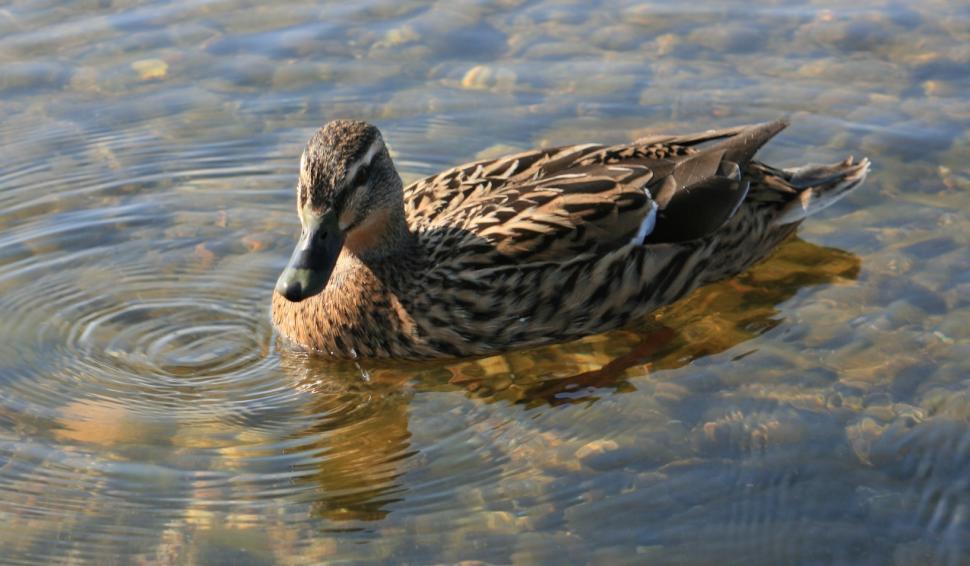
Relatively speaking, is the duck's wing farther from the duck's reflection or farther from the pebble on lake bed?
the pebble on lake bed

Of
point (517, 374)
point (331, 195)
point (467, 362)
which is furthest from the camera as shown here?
point (467, 362)

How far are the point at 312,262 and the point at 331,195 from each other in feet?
1.44

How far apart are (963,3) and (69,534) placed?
9691mm

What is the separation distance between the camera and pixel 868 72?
11.8 m

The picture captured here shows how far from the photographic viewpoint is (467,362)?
28.8ft

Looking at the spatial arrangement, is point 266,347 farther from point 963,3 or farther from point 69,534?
point 963,3

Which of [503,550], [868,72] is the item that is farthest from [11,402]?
[868,72]

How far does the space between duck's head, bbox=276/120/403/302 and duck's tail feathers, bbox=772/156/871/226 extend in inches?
115

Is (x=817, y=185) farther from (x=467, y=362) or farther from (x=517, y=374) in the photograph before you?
(x=467, y=362)

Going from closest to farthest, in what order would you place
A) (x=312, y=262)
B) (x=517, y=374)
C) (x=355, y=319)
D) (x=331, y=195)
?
1. (x=312, y=262)
2. (x=331, y=195)
3. (x=517, y=374)
4. (x=355, y=319)

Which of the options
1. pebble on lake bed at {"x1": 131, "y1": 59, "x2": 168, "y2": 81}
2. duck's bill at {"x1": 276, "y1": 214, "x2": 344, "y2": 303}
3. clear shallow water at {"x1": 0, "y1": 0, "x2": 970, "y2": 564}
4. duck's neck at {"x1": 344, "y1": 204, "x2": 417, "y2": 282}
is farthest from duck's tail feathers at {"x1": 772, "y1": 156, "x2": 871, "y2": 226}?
pebble on lake bed at {"x1": 131, "y1": 59, "x2": 168, "y2": 81}

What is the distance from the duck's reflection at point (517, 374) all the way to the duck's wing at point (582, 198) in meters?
0.60

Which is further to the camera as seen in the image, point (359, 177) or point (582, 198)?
point (582, 198)

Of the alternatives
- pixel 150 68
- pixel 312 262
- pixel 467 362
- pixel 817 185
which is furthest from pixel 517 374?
pixel 150 68
